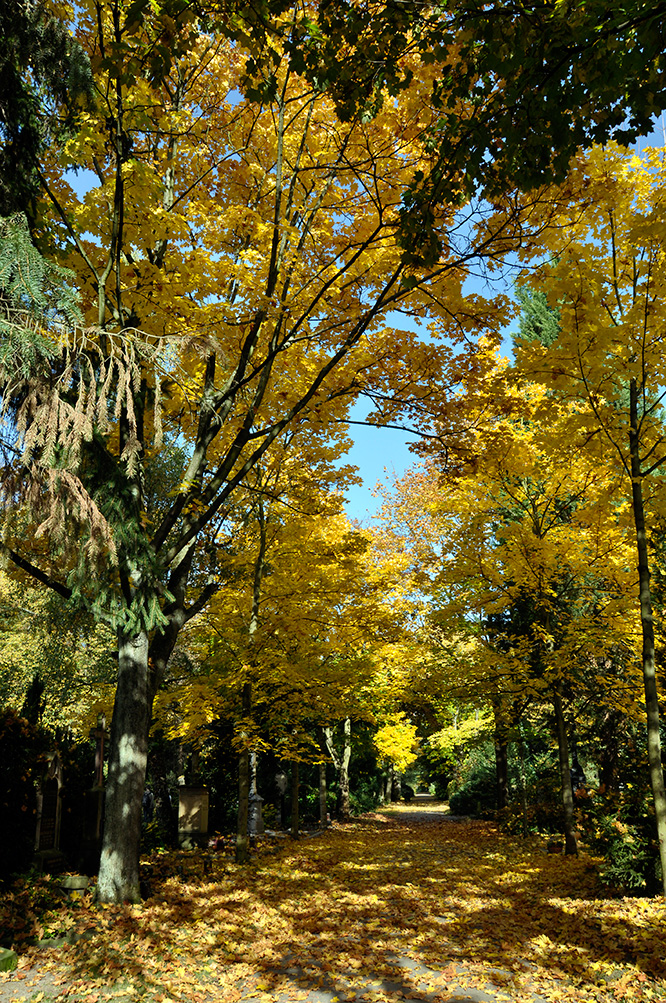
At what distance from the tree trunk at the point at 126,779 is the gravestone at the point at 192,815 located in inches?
234

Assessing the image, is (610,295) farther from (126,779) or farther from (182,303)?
(126,779)

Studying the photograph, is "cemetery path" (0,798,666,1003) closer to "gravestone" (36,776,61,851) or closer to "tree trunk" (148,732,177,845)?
"gravestone" (36,776,61,851)

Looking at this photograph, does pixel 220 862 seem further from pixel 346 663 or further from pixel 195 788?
pixel 346 663

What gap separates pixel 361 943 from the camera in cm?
579

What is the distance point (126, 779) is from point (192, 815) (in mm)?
6473

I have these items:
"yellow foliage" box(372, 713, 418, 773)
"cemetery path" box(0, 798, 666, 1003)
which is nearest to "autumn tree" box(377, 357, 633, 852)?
"cemetery path" box(0, 798, 666, 1003)

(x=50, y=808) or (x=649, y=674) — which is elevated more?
(x=649, y=674)

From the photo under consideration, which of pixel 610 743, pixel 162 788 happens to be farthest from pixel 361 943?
pixel 162 788

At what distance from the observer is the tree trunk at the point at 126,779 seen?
6.67 m

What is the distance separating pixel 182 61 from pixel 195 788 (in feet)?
40.2

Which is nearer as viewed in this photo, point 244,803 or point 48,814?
point 48,814

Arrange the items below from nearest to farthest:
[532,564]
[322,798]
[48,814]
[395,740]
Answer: [48,814] → [532,564] → [322,798] → [395,740]

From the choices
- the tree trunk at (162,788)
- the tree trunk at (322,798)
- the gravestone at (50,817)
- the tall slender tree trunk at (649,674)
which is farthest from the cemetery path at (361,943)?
the tree trunk at (322,798)

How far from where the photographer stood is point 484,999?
442cm
